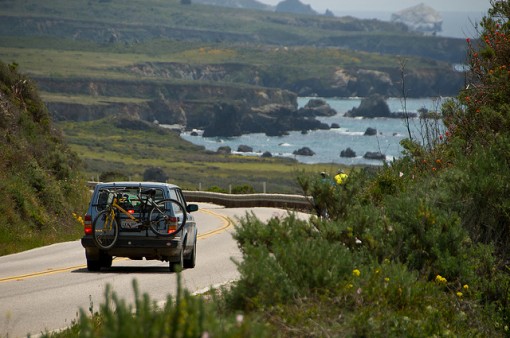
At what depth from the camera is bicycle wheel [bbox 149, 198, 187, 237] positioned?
55.7 ft

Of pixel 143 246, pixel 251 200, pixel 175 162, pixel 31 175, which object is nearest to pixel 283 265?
pixel 143 246

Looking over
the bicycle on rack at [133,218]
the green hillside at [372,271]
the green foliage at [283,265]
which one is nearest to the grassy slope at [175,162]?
the bicycle on rack at [133,218]

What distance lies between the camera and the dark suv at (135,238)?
55.4 ft

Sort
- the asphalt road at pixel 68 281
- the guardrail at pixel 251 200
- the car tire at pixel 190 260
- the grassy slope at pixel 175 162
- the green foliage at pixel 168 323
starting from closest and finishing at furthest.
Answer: the green foliage at pixel 168 323 < the asphalt road at pixel 68 281 < the car tire at pixel 190 260 < the guardrail at pixel 251 200 < the grassy slope at pixel 175 162

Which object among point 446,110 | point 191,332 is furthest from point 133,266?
point 191,332

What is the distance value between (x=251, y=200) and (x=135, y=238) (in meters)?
29.9

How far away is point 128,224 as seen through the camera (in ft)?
55.7

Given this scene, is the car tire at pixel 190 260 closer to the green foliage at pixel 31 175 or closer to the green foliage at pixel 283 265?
the green foliage at pixel 31 175

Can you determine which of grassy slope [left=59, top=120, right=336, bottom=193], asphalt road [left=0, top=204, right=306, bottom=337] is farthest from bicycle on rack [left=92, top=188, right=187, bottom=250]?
grassy slope [left=59, top=120, right=336, bottom=193]

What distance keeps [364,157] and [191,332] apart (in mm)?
173718

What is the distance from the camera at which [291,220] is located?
10516 mm

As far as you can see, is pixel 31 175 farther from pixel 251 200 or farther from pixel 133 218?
pixel 251 200

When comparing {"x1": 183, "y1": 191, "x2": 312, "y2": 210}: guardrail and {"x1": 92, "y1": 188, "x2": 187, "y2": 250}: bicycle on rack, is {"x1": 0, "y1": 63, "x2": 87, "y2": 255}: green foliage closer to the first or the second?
{"x1": 92, "y1": 188, "x2": 187, "y2": 250}: bicycle on rack

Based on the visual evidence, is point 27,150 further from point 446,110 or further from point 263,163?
point 263,163
